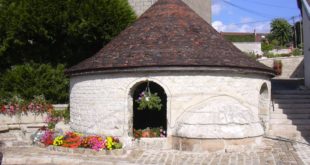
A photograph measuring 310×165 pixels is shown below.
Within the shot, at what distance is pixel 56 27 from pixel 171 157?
904cm

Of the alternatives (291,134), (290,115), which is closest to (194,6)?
(290,115)

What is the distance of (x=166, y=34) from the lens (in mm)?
12047

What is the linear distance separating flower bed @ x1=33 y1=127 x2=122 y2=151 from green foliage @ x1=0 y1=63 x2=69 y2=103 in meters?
4.22

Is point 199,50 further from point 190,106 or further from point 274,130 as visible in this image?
point 274,130

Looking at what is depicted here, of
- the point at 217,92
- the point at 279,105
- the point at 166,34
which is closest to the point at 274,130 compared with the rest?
the point at 279,105

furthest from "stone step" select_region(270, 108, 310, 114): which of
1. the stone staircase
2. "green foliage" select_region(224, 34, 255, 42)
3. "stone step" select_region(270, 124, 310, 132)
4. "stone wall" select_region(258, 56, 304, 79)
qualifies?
"green foliage" select_region(224, 34, 255, 42)

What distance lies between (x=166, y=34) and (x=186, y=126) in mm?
3148

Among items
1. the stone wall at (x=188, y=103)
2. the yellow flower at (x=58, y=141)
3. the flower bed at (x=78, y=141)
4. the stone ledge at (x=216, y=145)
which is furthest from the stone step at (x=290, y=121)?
the yellow flower at (x=58, y=141)

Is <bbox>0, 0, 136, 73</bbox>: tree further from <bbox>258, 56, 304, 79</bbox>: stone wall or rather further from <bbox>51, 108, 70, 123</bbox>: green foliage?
<bbox>258, 56, 304, 79</bbox>: stone wall

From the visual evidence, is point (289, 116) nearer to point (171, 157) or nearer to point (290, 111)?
point (290, 111)

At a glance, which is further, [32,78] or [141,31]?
[32,78]

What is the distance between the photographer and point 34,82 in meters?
15.5

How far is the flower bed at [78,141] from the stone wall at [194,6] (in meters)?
10.2

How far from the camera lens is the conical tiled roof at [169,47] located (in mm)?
10891
